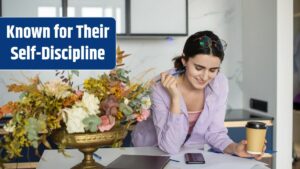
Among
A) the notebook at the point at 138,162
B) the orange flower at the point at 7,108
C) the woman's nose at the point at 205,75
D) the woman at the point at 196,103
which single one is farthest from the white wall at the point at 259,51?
the orange flower at the point at 7,108

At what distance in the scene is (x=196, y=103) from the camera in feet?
6.50

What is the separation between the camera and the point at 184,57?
1942 millimetres

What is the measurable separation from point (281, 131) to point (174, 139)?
4.59 ft

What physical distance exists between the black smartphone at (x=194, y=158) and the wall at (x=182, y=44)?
1538 mm

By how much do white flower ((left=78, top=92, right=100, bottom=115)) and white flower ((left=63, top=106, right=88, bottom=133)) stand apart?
0.06 feet

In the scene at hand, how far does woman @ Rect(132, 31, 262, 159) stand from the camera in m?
1.75

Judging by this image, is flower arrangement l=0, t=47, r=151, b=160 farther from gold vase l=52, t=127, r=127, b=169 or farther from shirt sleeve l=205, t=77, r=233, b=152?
shirt sleeve l=205, t=77, r=233, b=152

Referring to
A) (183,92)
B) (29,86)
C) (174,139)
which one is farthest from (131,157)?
(183,92)

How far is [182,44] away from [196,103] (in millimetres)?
1278

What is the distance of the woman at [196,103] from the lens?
1.75 metres

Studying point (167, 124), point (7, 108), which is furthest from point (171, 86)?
point (7, 108)

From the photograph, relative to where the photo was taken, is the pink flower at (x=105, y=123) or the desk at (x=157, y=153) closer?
the pink flower at (x=105, y=123)

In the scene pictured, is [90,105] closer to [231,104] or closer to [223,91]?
[223,91]

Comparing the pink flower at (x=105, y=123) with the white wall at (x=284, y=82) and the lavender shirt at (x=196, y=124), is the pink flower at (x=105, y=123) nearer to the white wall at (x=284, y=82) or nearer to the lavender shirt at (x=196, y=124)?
the lavender shirt at (x=196, y=124)
